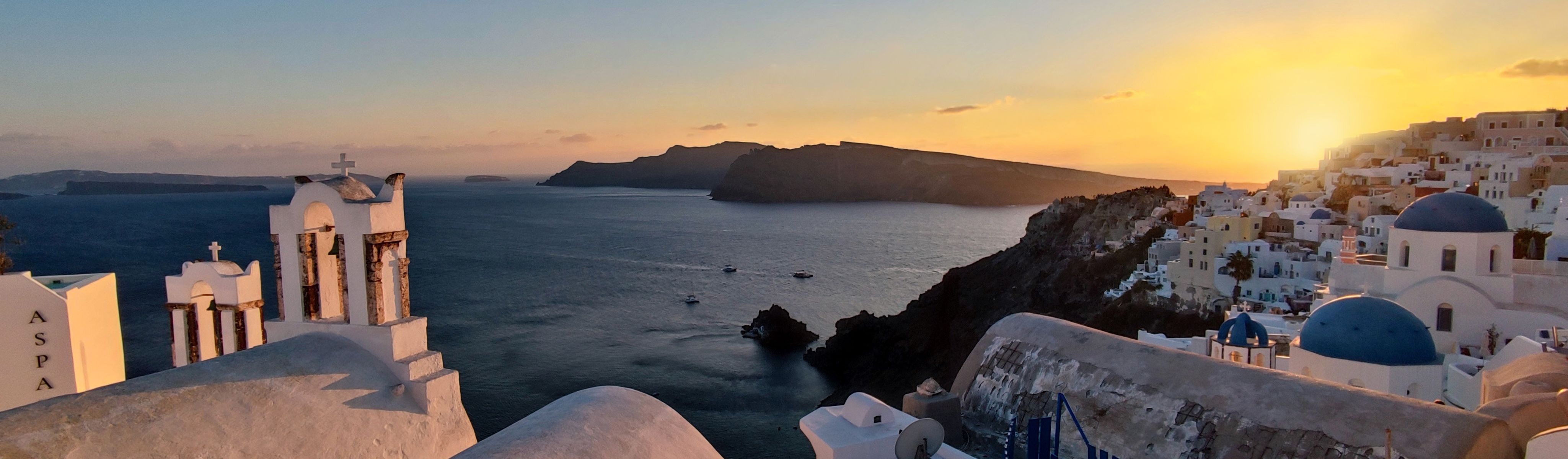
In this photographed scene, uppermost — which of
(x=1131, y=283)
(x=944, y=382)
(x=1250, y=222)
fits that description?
(x=1250, y=222)

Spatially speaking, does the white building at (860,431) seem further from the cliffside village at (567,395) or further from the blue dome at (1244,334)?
the blue dome at (1244,334)

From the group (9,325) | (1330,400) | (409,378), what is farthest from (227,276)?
(1330,400)

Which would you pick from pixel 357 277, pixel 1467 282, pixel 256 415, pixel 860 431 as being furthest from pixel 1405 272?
pixel 256 415

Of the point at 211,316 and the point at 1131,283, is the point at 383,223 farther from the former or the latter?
the point at 1131,283

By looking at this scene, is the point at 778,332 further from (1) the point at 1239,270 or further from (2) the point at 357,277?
(2) the point at 357,277

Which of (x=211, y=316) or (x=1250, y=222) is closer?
(x=211, y=316)
